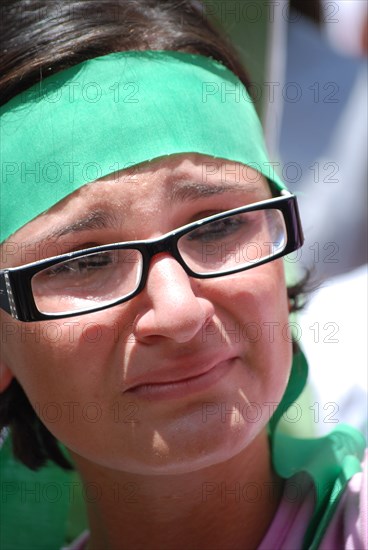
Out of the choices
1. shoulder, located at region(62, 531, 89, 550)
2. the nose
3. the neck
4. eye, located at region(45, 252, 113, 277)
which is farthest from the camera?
shoulder, located at region(62, 531, 89, 550)

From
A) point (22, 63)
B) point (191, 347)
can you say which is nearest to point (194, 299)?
point (191, 347)

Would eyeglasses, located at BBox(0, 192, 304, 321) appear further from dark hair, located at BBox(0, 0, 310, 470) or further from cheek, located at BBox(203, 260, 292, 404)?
dark hair, located at BBox(0, 0, 310, 470)

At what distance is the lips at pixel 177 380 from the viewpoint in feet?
5.23

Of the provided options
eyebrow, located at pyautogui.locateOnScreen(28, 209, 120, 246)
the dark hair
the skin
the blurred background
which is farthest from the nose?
the blurred background

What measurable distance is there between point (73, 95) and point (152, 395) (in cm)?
58

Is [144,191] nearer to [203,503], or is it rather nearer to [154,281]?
[154,281]

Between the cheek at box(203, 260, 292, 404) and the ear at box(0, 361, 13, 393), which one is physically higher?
Result: the cheek at box(203, 260, 292, 404)

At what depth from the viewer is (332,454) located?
6.05 feet

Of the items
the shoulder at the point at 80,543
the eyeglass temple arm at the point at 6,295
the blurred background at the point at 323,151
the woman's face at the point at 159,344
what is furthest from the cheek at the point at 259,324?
the shoulder at the point at 80,543

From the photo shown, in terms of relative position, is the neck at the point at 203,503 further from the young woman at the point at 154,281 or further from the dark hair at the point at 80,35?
the dark hair at the point at 80,35

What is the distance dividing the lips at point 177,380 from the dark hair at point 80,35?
0.45 meters

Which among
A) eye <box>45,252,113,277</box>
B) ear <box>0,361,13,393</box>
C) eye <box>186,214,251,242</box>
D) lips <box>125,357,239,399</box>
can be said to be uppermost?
eye <box>186,214,251,242</box>

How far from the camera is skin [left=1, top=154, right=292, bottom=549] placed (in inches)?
62.7

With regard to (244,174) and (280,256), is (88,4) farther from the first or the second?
(280,256)
